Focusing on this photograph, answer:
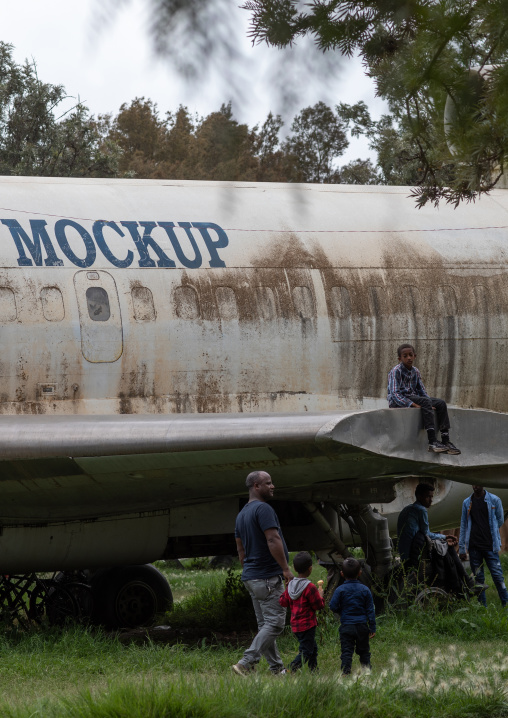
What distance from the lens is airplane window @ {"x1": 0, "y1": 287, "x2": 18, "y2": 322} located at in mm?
10273

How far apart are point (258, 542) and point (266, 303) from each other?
12.3ft

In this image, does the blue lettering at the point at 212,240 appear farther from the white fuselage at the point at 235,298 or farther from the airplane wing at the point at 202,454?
the airplane wing at the point at 202,454

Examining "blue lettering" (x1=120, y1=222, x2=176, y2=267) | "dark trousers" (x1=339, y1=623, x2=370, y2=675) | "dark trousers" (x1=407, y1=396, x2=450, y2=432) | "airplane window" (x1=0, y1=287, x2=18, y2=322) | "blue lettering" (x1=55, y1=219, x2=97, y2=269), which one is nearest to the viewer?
"dark trousers" (x1=339, y1=623, x2=370, y2=675)

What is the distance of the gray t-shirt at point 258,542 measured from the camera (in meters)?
8.20

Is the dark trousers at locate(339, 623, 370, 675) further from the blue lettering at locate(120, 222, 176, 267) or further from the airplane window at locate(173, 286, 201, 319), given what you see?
the blue lettering at locate(120, 222, 176, 267)

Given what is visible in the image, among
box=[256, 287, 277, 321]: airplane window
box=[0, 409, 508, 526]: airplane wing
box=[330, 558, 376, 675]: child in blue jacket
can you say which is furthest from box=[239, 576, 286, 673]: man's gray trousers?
box=[256, 287, 277, 321]: airplane window

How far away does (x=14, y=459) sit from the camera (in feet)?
30.7

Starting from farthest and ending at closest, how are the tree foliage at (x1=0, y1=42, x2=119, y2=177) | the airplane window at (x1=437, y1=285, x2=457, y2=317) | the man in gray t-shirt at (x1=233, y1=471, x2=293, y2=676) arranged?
the tree foliage at (x1=0, y1=42, x2=119, y2=177) → the airplane window at (x1=437, y1=285, x2=457, y2=317) → the man in gray t-shirt at (x1=233, y1=471, x2=293, y2=676)

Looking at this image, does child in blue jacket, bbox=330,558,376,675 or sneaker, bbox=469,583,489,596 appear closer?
child in blue jacket, bbox=330,558,376,675

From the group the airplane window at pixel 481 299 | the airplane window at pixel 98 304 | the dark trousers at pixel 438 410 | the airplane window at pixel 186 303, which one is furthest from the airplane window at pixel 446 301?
the airplane window at pixel 98 304

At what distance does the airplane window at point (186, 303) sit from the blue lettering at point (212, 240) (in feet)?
1.58

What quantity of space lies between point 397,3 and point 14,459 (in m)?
6.38

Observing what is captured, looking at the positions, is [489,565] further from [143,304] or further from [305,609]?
[143,304]

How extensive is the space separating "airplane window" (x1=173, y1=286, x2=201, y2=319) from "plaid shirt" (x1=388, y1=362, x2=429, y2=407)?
7.81 feet
